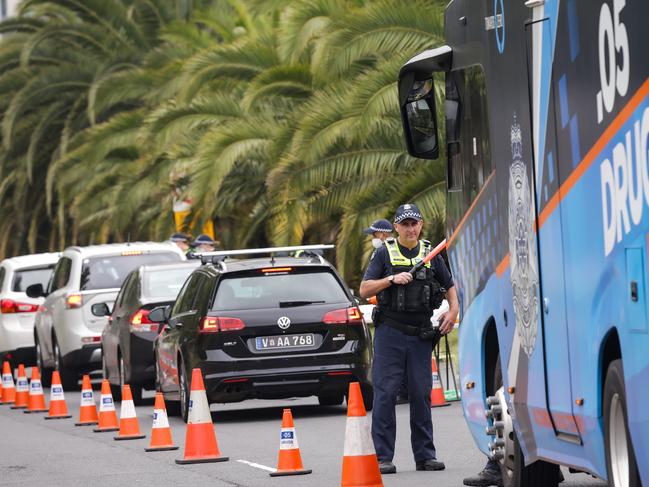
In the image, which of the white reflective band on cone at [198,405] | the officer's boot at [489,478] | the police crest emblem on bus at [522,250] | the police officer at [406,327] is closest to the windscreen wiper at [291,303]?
the white reflective band on cone at [198,405]

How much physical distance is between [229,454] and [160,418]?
0.63 meters

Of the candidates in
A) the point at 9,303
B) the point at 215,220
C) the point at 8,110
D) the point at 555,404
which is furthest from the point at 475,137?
the point at 8,110

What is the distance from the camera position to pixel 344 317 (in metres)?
15.9

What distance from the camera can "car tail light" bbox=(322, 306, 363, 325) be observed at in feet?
51.9

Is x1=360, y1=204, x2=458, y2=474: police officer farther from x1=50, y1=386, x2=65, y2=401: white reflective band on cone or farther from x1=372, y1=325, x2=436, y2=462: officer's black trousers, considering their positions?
x1=50, y1=386, x2=65, y2=401: white reflective band on cone

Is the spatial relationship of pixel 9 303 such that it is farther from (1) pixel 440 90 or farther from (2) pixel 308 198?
(1) pixel 440 90

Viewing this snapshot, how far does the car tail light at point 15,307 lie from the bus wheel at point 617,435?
19.9 metres

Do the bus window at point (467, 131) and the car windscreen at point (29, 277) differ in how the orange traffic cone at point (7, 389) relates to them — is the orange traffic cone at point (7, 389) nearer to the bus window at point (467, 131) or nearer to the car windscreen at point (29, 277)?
the car windscreen at point (29, 277)

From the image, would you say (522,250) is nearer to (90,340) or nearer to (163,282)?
(163,282)

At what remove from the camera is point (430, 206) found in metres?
22.5

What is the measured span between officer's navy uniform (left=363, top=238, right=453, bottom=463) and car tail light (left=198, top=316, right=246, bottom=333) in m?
4.29

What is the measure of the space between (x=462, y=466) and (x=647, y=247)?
20.4 ft

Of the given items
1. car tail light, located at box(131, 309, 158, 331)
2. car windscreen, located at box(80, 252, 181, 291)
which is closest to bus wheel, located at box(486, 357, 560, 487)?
car tail light, located at box(131, 309, 158, 331)

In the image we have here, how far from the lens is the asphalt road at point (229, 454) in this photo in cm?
1138
